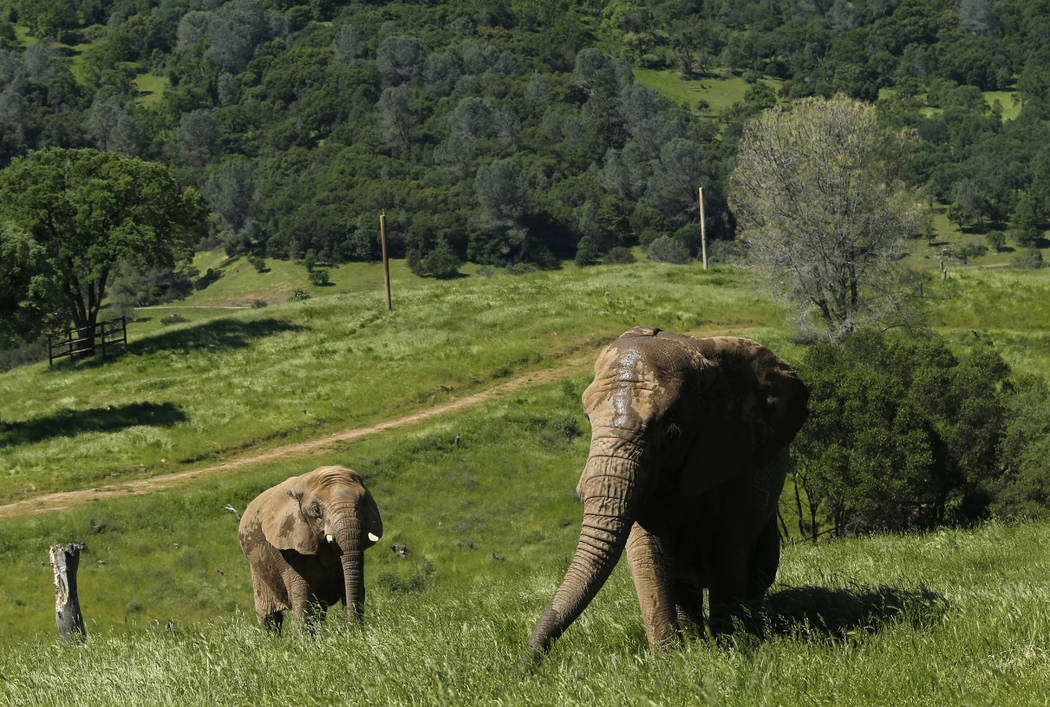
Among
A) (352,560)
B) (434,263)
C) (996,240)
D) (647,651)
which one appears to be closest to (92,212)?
(352,560)

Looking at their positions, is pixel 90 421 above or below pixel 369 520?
below

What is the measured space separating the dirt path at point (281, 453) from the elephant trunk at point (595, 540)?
28.4 meters

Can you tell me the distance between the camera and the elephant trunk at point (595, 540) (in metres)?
7.04

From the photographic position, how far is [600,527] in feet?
23.8

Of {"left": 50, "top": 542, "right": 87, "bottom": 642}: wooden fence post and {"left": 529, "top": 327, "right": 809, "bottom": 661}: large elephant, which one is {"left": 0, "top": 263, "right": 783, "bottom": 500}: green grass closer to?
{"left": 50, "top": 542, "right": 87, "bottom": 642}: wooden fence post

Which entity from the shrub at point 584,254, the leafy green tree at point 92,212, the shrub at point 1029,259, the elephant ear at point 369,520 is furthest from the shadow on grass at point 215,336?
the shrub at point 1029,259

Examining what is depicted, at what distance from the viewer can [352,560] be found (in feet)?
44.0

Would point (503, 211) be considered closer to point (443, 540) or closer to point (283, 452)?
point (283, 452)

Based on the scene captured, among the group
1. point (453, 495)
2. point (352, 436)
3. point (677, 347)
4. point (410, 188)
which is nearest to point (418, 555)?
point (453, 495)

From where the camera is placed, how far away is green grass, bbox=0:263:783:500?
38375 millimetres

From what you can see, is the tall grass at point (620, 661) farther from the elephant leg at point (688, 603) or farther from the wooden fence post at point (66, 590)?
the wooden fence post at point (66, 590)

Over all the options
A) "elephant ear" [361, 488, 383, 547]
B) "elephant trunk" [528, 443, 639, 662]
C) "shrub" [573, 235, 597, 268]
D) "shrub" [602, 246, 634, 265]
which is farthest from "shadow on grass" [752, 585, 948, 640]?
"shrub" [573, 235, 597, 268]

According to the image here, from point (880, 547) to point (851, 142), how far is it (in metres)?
28.0

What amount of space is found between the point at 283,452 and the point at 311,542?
2411 centimetres
